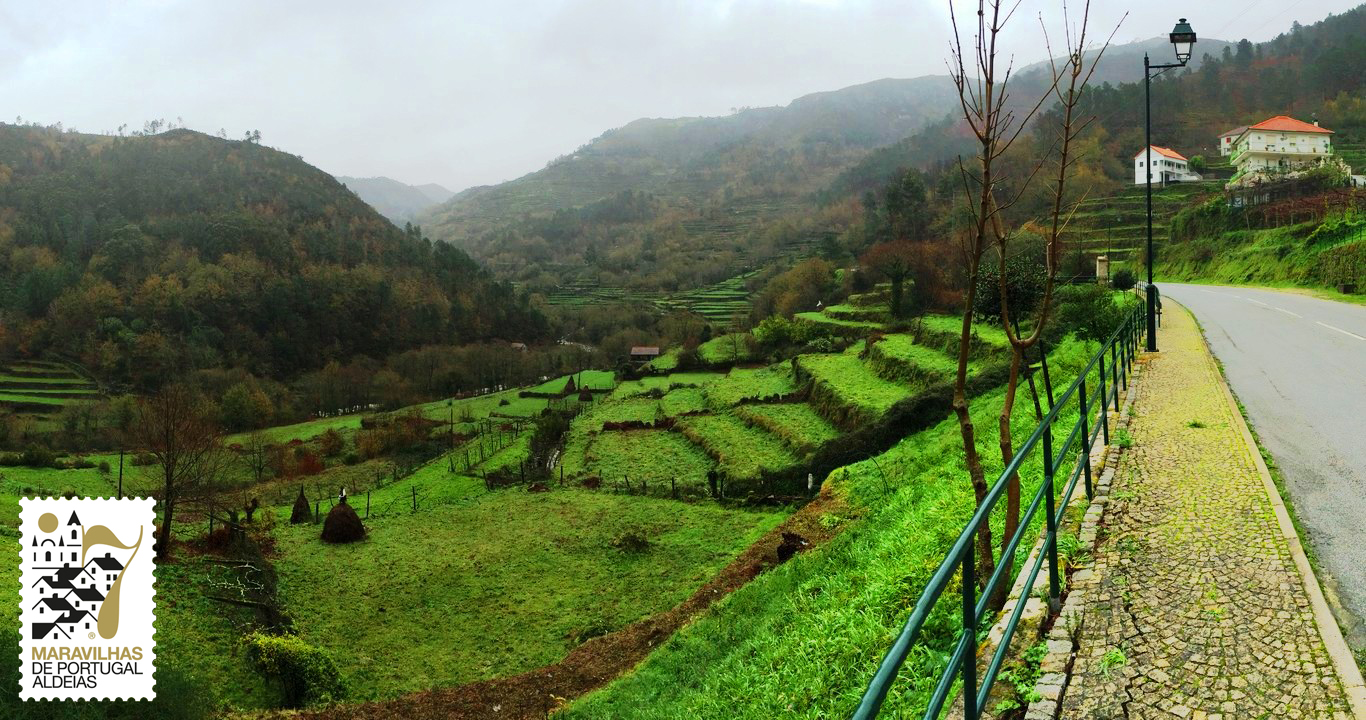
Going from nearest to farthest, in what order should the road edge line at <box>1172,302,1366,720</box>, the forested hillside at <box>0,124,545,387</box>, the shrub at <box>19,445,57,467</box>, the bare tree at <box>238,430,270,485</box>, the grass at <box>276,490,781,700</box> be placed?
the road edge line at <box>1172,302,1366,720</box>, the grass at <box>276,490,781,700</box>, the shrub at <box>19,445,57,467</box>, the bare tree at <box>238,430,270,485</box>, the forested hillside at <box>0,124,545,387</box>

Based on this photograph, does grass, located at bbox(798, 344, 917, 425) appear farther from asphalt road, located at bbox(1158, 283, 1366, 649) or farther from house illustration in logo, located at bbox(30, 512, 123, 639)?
house illustration in logo, located at bbox(30, 512, 123, 639)

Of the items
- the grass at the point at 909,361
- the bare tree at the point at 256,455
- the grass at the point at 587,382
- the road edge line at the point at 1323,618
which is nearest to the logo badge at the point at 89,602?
the road edge line at the point at 1323,618

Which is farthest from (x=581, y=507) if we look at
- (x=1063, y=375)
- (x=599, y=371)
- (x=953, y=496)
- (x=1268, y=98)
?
(x=1268, y=98)

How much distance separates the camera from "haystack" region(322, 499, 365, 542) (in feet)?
72.8

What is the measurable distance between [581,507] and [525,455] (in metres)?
11.6

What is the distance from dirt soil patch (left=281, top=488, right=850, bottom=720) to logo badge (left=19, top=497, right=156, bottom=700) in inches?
104

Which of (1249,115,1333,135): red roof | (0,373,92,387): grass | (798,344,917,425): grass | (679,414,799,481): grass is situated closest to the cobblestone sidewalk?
(798,344,917,425): grass

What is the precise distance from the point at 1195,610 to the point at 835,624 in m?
2.72

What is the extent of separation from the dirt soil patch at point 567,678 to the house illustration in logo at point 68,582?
3.23 m

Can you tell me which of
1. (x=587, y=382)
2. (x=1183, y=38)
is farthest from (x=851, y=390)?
(x=587, y=382)

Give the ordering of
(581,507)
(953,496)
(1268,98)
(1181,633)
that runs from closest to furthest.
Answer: (1181,633)
(953,496)
(581,507)
(1268,98)

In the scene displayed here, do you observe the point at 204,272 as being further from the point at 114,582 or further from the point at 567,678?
the point at 567,678

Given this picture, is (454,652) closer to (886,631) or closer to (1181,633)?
(886,631)

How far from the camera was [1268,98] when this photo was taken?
73.1 meters
